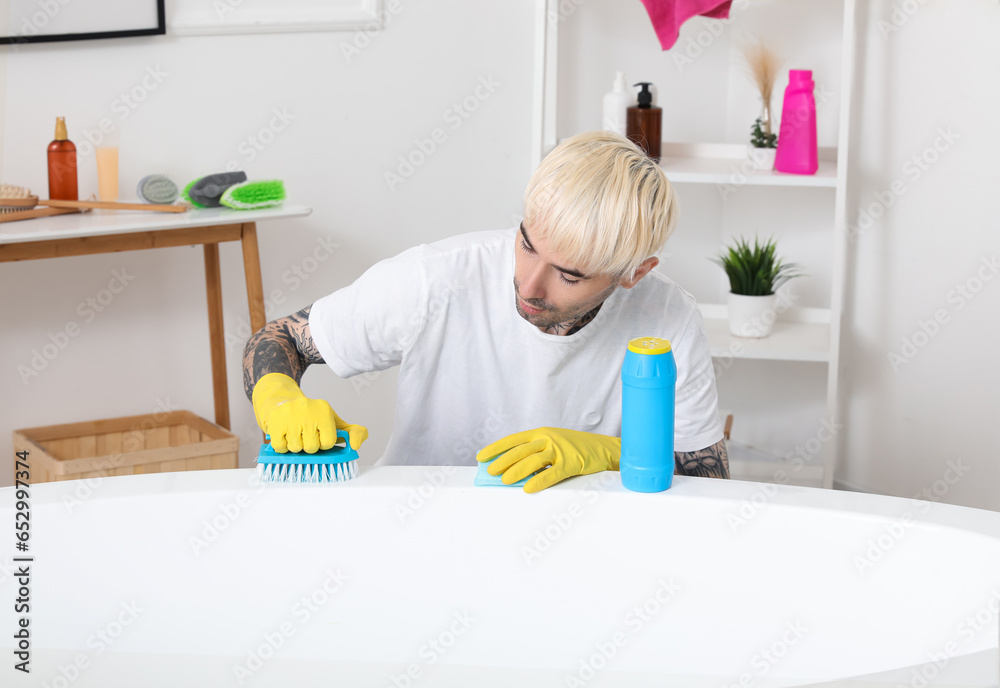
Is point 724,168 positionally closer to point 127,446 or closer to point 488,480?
point 488,480

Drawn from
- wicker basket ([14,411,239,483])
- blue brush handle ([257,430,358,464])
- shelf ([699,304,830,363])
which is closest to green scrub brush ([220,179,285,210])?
wicker basket ([14,411,239,483])

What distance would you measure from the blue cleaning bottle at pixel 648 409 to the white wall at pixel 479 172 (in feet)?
3.98

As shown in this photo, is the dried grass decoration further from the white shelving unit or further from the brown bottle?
the brown bottle

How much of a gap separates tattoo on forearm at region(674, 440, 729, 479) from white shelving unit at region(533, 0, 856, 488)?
767mm

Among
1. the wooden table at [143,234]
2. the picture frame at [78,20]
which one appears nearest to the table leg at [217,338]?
the wooden table at [143,234]

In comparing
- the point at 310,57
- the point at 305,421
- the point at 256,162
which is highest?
the point at 310,57

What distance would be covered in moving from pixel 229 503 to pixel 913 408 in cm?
163

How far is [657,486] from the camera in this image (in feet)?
3.99

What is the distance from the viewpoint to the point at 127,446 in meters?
2.07

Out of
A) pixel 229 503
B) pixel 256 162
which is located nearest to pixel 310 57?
pixel 256 162

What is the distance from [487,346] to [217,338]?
0.91 metres

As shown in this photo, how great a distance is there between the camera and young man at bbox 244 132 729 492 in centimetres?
122

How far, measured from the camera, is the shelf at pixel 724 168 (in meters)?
2.12

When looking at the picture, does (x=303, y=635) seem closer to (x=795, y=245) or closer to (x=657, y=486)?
(x=657, y=486)
